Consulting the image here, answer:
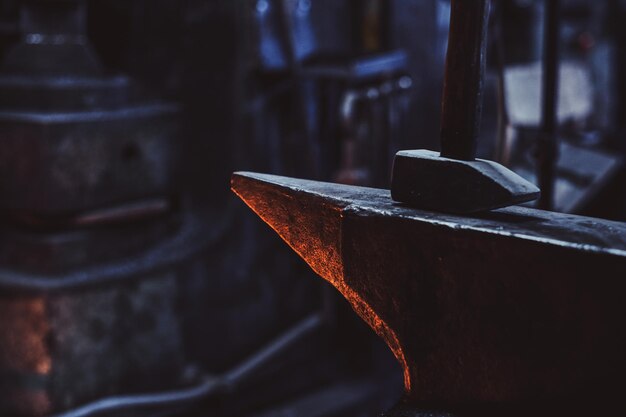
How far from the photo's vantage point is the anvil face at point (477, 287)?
1.24 meters

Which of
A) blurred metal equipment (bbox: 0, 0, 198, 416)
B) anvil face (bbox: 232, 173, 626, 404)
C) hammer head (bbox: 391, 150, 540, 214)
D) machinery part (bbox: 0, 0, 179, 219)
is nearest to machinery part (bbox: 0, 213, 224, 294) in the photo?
blurred metal equipment (bbox: 0, 0, 198, 416)

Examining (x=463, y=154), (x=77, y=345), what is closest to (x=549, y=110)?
Result: (x=463, y=154)

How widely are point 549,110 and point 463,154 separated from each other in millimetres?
1846

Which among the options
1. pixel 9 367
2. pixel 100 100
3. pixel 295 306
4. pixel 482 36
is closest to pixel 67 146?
pixel 100 100

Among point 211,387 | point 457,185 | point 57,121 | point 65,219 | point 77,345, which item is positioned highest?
point 57,121

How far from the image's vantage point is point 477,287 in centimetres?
137

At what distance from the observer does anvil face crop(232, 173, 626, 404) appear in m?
1.24

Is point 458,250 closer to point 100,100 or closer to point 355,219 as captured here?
point 355,219

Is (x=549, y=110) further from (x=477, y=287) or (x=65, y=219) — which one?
(x=65, y=219)

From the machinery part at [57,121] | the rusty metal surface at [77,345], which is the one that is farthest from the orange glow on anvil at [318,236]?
the rusty metal surface at [77,345]

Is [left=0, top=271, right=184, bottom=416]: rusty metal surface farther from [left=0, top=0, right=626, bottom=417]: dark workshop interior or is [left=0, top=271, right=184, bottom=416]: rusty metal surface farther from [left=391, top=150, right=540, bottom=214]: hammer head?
[left=391, top=150, right=540, bottom=214]: hammer head

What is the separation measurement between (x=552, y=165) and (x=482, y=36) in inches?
74.0

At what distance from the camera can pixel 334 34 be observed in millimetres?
5641

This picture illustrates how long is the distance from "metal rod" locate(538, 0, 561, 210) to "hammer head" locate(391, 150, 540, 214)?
1.70 metres
